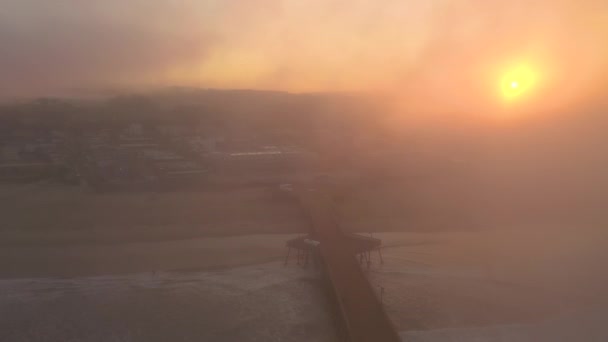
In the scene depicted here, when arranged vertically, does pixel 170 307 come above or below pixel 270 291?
below

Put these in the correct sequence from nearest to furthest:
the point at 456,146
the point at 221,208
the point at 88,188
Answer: the point at 221,208
the point at 88,188
the point at 456,146

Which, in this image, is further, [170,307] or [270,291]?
[270,291]

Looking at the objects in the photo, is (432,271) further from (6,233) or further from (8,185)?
(8,185)

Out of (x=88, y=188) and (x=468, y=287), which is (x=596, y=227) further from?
(x=88, y=188)

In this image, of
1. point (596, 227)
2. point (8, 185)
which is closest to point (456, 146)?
point (596, 227)

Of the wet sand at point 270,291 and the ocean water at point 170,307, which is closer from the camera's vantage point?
the ocean water at point 170,307

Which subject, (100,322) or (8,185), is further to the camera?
(8,185)

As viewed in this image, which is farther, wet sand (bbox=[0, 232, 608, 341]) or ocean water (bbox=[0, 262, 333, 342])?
wet sand (bbox=[0, 232, 608, 341])

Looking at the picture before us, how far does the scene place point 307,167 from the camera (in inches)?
682

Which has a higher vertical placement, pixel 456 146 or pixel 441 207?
pixel 456 146

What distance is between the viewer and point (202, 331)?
7.29m

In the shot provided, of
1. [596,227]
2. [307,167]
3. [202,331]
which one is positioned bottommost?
[202,331]

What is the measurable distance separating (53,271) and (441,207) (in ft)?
26.8

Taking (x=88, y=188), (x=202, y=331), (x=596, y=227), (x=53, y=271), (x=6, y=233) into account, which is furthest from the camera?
(x=88, y=188)
